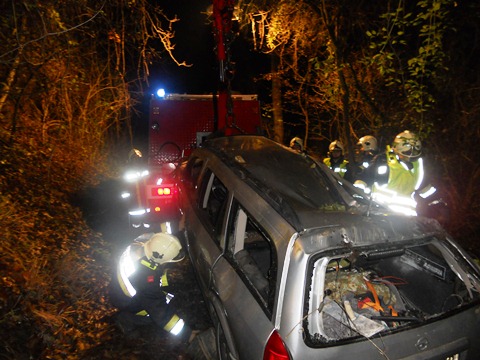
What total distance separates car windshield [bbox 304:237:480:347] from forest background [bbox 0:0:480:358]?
7.85 feet

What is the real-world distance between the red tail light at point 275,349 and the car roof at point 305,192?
61 cm

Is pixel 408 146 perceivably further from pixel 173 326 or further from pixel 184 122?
pixel 184 122

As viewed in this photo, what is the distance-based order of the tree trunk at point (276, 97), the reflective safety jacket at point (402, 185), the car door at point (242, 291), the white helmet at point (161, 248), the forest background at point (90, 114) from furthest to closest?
1. the tree trunk at point (276, 97)
2. the reflective safety jacket at point (402, 185)
3. the forest background at point (90, 114)
4. the white helmet at point (161, 248)
5. the car door at point (242, 291)

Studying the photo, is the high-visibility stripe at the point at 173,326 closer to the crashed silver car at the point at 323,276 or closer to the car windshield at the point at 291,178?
the crashed silver car at the point at 323,276

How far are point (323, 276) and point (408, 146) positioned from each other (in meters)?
3.21

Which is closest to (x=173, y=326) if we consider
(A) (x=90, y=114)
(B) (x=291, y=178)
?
(B) (x=291, y=178)

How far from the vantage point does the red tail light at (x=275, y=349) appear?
73.5 inches

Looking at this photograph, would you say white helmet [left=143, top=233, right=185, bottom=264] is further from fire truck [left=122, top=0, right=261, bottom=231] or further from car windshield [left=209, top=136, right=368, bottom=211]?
fire truck [left=122, top=0, right=261, bottom=231]

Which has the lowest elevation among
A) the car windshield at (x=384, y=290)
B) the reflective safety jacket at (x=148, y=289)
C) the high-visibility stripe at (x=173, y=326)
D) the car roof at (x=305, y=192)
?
the high-visibility stripe at (x=173, y=326)

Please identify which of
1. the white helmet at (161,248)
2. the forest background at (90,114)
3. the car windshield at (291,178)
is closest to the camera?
the car windshield at (291,178)

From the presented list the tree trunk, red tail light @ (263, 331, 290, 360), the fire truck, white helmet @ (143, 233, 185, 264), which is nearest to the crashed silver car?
red tail light @ (263, 331, 290, 360)

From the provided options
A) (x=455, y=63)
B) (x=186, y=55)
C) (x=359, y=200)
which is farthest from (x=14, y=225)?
(x=186, y=55)

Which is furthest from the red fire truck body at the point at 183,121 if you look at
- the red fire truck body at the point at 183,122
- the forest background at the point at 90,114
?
the forest background at the point at 90,114

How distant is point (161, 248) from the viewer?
3.03m
